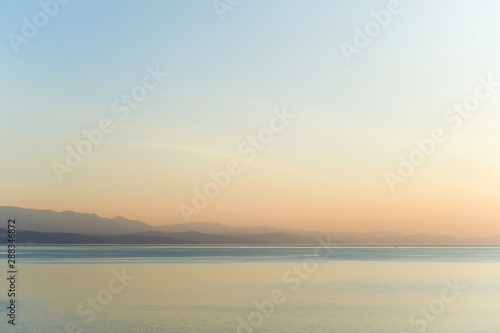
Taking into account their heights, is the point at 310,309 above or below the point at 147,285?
below

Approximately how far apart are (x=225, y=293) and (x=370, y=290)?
11243 mm

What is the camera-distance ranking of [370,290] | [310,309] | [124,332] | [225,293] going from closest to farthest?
[124,332] < [310,309] < [225,293] < [370,290]

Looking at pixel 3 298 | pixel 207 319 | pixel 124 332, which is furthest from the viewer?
→ pixel 3 298

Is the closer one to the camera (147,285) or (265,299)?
(265,299)

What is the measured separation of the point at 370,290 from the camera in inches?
1773

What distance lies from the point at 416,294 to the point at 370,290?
3.80m

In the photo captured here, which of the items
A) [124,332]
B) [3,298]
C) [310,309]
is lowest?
[124,332]

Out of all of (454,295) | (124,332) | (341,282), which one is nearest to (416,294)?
(454,295)

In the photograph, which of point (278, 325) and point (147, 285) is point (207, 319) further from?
point (147, 285)

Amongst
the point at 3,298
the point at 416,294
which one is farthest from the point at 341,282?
the point at 3,298

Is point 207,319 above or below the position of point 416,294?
below

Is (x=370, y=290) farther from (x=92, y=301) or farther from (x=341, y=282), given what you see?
(x=92, y=301)

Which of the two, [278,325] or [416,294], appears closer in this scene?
[278,325]

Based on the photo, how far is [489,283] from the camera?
5231cm
